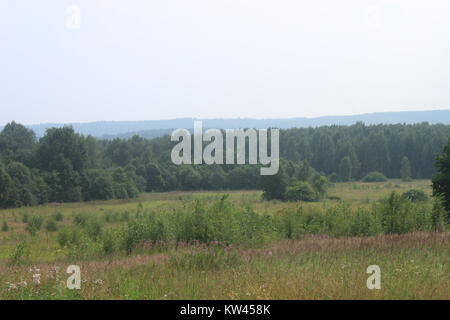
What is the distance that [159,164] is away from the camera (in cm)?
8431

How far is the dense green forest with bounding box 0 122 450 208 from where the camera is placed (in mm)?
58906

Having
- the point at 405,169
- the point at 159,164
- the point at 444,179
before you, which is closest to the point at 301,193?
the point at 444,179

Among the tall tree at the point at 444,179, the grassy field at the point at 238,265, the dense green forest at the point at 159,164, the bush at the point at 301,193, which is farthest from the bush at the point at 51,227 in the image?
the bush at the point at 301,193

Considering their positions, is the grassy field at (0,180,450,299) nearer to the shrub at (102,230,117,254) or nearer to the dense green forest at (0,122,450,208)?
the shrub at (102,230,117,254)

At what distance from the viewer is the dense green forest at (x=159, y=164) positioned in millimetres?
58906

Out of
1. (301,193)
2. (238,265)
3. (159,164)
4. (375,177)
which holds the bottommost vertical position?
(375,177)

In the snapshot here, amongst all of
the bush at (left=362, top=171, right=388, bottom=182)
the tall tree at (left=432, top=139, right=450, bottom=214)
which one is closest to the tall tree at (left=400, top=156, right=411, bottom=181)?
the bush at (left=362, top=171, right=388, bottom=182)

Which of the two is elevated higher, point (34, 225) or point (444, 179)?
point (444, 179)

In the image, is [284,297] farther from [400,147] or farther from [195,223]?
[400,147]

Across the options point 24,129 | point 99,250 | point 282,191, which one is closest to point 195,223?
point 99,250

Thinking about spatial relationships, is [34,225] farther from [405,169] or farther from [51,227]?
[405,169]

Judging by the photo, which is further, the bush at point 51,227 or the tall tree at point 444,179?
the bush at point 51,227

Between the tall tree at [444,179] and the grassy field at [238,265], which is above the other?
the tall tree at [444,179]

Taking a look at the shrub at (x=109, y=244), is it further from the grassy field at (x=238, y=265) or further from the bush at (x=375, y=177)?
the bush at (x=375, y=177)
